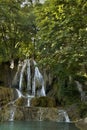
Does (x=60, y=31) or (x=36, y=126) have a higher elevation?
(x=60, y=31)

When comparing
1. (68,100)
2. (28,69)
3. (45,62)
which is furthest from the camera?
(28,69)

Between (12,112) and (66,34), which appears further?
(12,112)

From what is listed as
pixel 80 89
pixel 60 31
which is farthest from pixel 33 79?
pixel 60 31

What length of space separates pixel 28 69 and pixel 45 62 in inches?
584

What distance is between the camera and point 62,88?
24125 mm

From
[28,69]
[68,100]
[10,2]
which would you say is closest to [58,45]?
[10,2]

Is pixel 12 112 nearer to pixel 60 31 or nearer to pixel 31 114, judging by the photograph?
pixel 31 114

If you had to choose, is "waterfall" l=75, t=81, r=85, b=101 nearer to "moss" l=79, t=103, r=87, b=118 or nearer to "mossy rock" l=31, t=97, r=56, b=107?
"moss" l=79, t=103, r=87, b=118

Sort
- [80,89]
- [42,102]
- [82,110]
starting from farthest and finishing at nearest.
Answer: [80,89]
[42,102]
[82,110]

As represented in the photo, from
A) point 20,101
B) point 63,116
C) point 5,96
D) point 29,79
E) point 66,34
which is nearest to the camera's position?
point 66,34

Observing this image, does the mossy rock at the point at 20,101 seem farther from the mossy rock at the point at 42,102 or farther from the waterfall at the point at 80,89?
the waterfall at the point at 80,89

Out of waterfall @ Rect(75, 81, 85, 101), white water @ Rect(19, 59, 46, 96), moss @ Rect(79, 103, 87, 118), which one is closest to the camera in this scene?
moss @ Rect(79, 103, 87, 118)

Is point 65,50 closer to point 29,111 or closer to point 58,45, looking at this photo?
point 58,45

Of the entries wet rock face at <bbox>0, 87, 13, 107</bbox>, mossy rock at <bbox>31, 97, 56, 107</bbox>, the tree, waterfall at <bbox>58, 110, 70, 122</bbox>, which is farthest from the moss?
the tree
